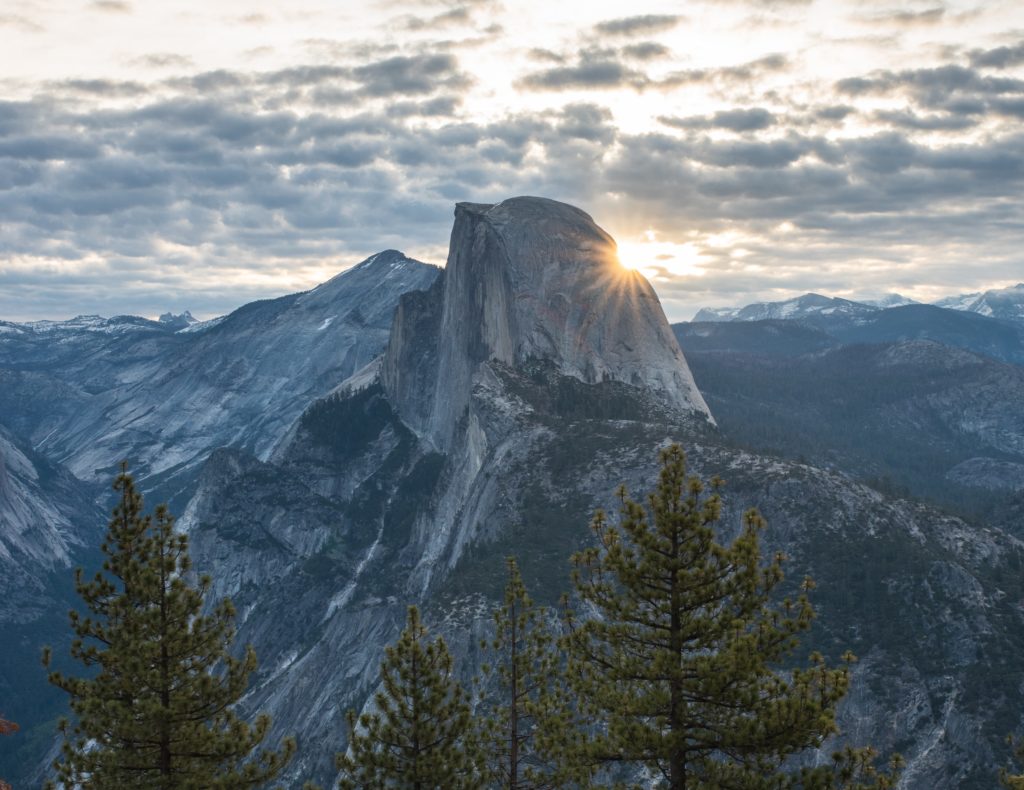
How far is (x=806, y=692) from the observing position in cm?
2758

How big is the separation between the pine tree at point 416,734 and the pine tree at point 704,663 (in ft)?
15.8

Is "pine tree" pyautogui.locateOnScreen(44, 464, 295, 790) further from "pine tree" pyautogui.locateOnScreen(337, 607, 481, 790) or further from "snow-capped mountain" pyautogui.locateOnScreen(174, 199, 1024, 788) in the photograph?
"snow-capped mountain" pyautogui.locateOnScreen(174, 199, 1024, 788)

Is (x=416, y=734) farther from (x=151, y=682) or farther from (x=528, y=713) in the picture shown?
(x=151, y=682)

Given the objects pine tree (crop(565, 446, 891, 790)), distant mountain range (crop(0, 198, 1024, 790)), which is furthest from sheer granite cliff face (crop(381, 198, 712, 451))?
pine tree (crop(565, 446, 891, 790))

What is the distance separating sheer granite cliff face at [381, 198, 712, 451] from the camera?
179 meters

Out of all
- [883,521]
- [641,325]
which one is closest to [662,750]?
[883,521]

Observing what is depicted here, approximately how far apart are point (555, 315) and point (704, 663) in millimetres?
154905

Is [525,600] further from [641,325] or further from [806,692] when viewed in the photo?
[641,325]

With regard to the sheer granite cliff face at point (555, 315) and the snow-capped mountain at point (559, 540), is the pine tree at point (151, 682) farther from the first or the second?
the sheer granite cliff face at point (555, 315)

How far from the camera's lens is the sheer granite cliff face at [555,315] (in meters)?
179

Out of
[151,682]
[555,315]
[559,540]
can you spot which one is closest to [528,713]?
[151,682]

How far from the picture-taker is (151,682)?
3023cm

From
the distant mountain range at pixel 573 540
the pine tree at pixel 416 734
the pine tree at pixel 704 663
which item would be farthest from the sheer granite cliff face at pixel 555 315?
the pine tree at pixel 704 663

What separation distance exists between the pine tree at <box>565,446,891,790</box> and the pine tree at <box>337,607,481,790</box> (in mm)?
4810
